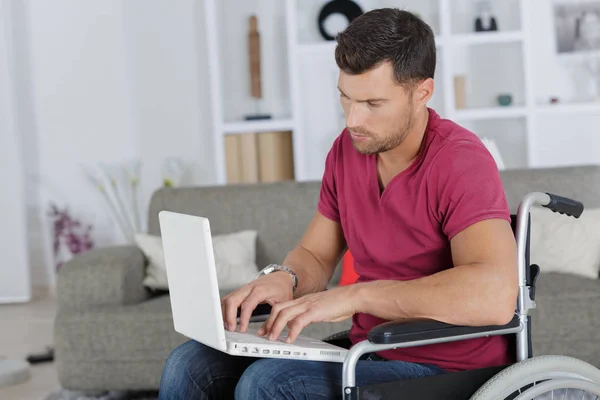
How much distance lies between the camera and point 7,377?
3.64 metres

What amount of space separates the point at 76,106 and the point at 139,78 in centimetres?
41

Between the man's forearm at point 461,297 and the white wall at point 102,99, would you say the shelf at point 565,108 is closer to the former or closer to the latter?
the white wall at point 102,99

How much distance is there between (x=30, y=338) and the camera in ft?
14.7

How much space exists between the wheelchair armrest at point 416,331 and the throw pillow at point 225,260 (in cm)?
187

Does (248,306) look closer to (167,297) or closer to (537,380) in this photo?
(537,380)

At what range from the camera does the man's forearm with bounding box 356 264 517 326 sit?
1547 mm

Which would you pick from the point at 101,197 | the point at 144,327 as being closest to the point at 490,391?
the point at 144,327

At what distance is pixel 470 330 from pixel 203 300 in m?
0.44

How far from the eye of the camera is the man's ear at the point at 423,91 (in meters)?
1.70

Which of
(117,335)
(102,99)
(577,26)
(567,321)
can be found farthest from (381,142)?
(102,99)

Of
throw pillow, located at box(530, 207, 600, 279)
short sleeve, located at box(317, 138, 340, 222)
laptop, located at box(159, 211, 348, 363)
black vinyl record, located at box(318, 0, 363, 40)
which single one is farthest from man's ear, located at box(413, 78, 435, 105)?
black vinyl record, located at box(318, 0, 363, 40)

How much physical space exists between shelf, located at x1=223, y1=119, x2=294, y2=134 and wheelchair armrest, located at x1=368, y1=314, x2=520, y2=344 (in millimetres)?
3514

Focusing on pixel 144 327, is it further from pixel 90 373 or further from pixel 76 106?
pixel 76 106

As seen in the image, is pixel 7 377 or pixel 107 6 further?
pixel 107 6
